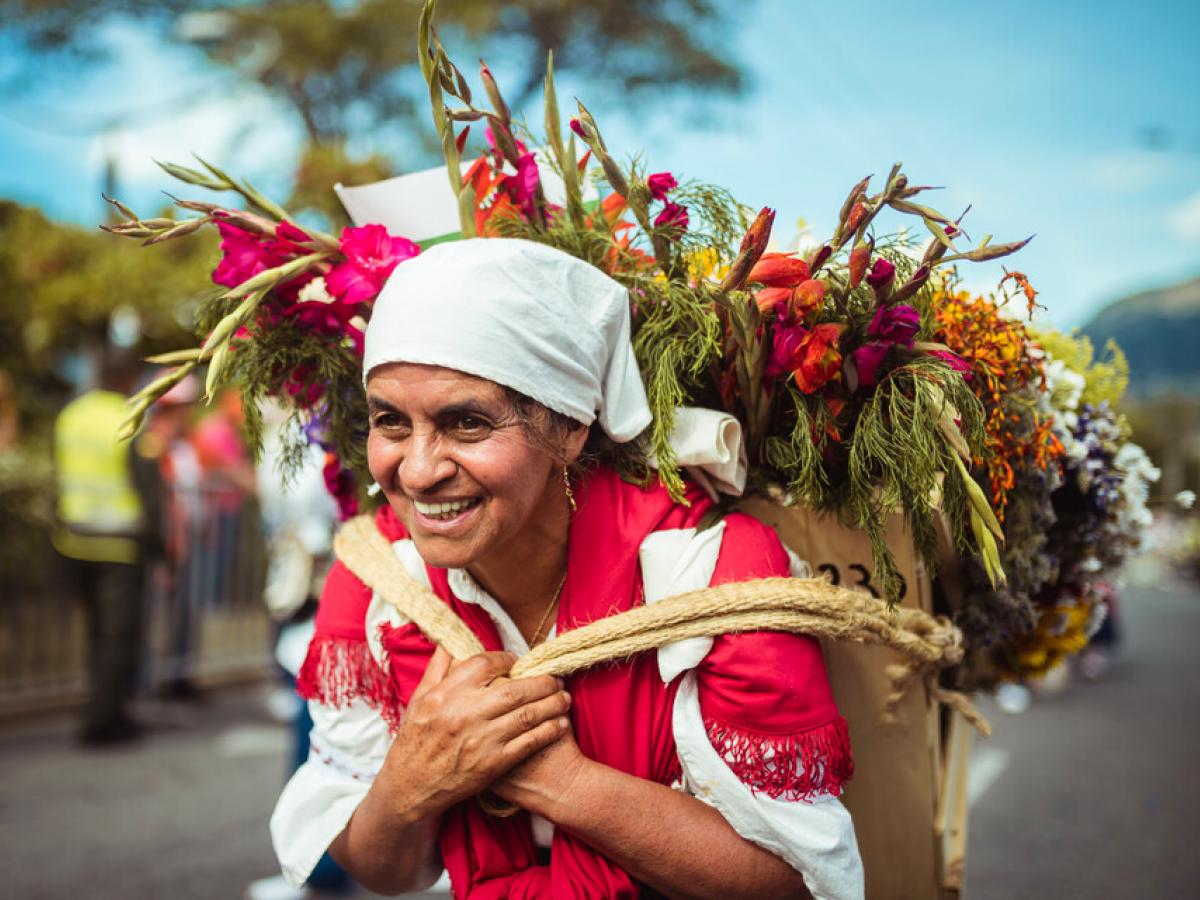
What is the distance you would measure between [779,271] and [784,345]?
0.14 metres

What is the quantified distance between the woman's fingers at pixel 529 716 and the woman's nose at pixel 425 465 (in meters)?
0.41

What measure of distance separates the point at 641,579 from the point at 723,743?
0.33 meters

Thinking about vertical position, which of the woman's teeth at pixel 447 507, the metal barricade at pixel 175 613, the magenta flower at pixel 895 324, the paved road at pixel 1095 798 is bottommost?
the paved road at pixel 1095 798

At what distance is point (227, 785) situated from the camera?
19.2 feet

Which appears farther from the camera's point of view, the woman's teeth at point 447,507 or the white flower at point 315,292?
the white flower at point 315,292

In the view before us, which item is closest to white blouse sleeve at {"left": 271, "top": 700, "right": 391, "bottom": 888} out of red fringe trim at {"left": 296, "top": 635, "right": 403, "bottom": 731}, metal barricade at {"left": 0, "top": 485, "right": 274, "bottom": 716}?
red fringe trim at {"left": 296, "top": 635, "right": 403, "bottom": 731}

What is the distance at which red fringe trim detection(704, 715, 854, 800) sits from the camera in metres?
1.74

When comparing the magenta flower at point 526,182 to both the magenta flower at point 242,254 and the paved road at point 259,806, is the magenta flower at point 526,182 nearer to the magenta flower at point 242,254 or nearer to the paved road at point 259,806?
the magenta flower at point 242,254

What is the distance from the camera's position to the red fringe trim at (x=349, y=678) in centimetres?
204

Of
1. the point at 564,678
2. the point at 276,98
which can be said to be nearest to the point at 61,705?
the point at 564,678

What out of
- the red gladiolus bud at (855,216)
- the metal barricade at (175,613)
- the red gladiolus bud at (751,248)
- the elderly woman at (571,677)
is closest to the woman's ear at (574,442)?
the elderly woman at (571,677)

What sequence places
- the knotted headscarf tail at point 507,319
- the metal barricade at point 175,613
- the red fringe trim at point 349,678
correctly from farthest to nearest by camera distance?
the metal barricade at point 175,613, the red fringe trim at point 349,678, the knotted headscarf tail at point 507,319

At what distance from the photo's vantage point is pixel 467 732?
1.78 metres

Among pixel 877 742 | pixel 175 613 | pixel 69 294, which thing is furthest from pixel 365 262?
pixel 69 294
